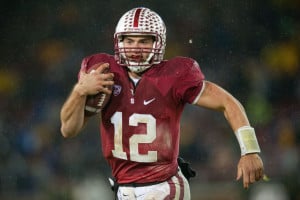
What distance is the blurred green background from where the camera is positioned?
23.4 ft

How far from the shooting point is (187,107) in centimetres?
740

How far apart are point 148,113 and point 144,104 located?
5 cm

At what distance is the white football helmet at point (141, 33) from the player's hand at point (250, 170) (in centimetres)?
70

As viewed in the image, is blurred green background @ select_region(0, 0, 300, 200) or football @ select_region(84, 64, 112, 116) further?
blurred green background @ select_region(0, 0, 300, 200)

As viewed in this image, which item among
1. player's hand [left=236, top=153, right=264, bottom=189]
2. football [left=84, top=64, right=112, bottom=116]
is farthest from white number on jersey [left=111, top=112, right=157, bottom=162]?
player's hand [left=236, top=153, right=264, bottom=189]

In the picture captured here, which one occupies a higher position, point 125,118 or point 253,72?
point 125,118

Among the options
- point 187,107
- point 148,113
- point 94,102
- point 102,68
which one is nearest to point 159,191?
point 148,113

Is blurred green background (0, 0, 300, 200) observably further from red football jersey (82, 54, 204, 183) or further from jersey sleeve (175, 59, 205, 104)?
jersey sleeve (175, 59, 205, 104)

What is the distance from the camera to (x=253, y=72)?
7.66m

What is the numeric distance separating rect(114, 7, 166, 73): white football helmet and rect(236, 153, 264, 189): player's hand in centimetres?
70

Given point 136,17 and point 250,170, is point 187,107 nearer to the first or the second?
point 136,17

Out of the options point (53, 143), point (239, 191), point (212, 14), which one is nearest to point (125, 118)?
point (239, 191)

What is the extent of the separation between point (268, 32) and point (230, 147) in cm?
142

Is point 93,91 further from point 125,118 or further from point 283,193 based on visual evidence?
point 283,193
